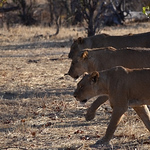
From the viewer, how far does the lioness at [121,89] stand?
551 cm

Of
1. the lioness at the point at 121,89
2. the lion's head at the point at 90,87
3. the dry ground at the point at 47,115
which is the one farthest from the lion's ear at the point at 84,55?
the lioness at the point at 121,89

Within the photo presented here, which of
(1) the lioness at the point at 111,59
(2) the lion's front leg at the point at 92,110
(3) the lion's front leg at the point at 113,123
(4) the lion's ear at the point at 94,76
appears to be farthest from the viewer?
(1) the lioness at the point at 111,59

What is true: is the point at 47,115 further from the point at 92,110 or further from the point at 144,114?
the point at 144,114

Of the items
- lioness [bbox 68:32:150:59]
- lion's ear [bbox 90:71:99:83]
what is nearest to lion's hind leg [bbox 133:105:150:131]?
lion's ear [bbox 90:71:99:83]

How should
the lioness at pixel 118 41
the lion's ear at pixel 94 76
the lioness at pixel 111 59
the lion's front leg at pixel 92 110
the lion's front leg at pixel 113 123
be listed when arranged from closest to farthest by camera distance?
the lion's front leg at pixel 113 123, the lion's ear at pixel 94 76, the lion's front leg at pixel 92 110, the lioness at pixel 111 59, the lioness at pixel 118 41

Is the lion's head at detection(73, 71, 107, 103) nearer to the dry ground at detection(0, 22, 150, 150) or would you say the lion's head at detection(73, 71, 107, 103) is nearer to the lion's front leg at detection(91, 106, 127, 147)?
the lion's front leg at detection(91, 106, 127, 147)

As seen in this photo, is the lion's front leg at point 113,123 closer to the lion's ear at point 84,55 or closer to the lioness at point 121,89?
the lioness at point 121,89

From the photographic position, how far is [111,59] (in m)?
7.23

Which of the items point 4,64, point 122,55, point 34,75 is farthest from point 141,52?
point 4,64

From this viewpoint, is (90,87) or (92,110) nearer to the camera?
(90,87)

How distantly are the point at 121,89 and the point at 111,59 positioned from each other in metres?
1.76

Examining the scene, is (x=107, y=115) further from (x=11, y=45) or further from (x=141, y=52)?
(x=11, y=45)

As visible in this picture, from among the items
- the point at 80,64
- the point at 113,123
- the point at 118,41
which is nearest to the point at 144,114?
the point at 113,123

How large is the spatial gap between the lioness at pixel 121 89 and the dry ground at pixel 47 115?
0.34 meters
